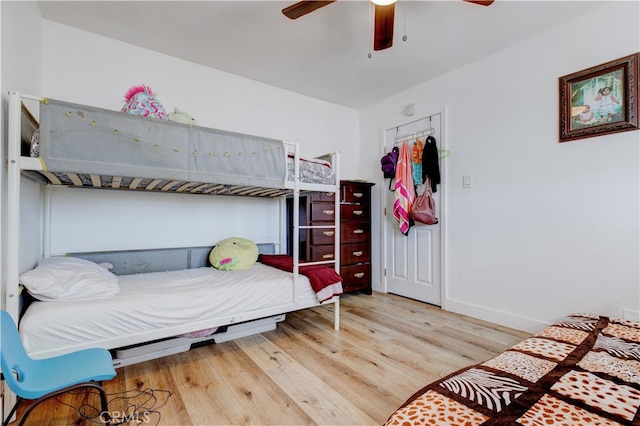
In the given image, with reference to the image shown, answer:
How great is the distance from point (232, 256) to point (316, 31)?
210 cm

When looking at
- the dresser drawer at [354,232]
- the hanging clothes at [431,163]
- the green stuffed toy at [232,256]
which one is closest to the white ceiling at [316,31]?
the hanging clothes at [431,163]

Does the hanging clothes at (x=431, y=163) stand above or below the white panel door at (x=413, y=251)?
above

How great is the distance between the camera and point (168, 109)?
9.29 ft

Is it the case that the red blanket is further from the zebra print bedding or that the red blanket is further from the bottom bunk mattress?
the zebra print bedding

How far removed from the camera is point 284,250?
3518mm

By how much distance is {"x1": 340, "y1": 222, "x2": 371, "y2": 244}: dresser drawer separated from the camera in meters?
3.51

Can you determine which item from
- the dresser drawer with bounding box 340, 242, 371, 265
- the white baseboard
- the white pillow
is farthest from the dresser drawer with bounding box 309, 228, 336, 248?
the white pillow

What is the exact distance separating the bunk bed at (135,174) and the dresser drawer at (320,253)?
0.62 m

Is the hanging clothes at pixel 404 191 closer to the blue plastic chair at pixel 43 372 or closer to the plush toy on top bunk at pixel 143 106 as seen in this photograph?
the plush toy on top bunk at pixel 143 106

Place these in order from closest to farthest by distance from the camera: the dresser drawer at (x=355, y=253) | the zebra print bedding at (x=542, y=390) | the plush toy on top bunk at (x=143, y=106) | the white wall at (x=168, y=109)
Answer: the zebra print bedding at (x=542, y=390) < the plush toy on top bunk at (x=143, y=106) < the white wall at (x=168, y=109) < the dresser drawer at (x=355, y=253)

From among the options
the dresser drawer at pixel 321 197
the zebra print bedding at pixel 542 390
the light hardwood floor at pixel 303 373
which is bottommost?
the light hardwood floor at pixel 303 373

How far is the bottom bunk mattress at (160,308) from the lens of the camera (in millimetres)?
1498

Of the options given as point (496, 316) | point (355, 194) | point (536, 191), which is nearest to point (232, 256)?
point (355, 194)

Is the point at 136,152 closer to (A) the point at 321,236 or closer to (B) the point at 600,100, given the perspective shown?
(A) the point at 321,236
